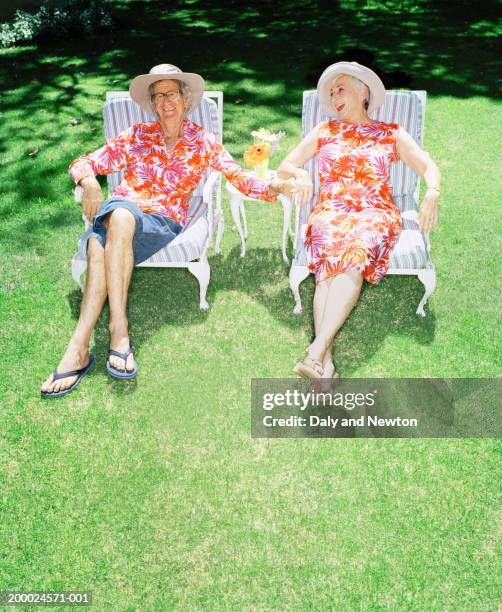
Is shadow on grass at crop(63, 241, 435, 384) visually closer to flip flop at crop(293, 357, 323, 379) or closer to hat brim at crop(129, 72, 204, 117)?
flip flop at crop(293, 357, 323, 379)

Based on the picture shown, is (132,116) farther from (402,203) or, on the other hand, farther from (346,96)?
(402,203)

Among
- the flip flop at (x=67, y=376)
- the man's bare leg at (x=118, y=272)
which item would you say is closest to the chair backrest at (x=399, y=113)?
the man's bare leg at (x=118, y=272)

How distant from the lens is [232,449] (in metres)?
3.53

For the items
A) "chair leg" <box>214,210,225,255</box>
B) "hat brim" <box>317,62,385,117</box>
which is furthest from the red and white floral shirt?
"hat brim" <box>317,62,385,117</box>

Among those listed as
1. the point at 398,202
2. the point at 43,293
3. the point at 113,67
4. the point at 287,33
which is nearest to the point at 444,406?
the point at 398,202

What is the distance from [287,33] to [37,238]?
7.46 m

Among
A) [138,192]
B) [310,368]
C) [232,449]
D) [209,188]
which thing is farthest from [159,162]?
[232,449]

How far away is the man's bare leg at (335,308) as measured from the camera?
3.66 metres

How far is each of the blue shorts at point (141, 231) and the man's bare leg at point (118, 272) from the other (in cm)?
8

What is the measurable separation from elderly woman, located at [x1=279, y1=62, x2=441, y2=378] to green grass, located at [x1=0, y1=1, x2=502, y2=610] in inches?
22.3

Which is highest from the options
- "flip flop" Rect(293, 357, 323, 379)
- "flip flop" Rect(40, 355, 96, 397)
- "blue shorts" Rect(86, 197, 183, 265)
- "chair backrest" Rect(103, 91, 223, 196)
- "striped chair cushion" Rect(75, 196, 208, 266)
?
"chair backrest" Rect(103, 91, 223, 196)

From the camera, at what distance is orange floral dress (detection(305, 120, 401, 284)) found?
159 inches

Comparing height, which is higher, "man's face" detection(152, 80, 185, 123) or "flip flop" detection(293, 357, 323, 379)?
"man's face" detection(152, 80, 185, 123)

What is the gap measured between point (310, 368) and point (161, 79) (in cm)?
227
